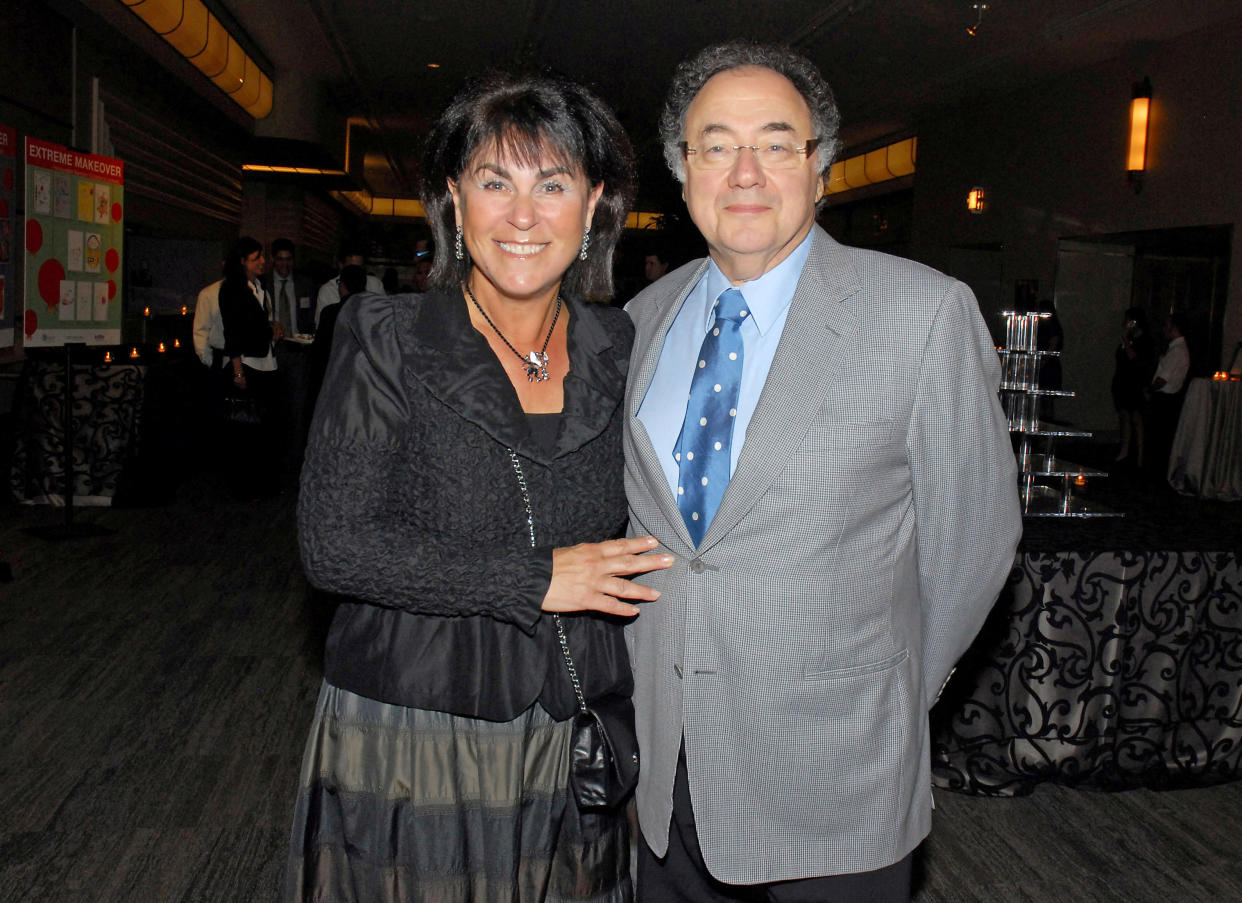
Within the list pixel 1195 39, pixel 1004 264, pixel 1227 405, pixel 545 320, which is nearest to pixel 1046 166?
pixel 1004 264

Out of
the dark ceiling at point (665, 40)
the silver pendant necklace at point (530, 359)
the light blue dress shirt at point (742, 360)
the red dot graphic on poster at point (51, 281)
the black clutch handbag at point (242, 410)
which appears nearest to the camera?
the light blue dress shirt at point (742, 360)

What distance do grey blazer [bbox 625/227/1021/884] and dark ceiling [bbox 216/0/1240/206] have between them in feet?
22.8

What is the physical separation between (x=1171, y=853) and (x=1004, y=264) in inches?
415

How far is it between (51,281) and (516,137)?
4.92 meters

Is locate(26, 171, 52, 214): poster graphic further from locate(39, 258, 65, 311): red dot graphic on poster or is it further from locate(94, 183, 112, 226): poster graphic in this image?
locate(94, 183, 112, 226): poster graphic

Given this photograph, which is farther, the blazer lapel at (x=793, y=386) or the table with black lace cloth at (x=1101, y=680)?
the table with black lace cloth at (x=1101, y=680)

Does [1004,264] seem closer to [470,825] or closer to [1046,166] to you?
[1046,166]

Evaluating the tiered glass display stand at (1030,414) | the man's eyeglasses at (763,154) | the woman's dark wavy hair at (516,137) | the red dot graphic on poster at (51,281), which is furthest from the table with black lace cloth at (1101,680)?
the red dot graphic on poster at (51,281)

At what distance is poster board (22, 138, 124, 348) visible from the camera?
214 inches

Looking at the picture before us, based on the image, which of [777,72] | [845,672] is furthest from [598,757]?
[777,72]

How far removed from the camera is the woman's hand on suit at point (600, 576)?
1517mm

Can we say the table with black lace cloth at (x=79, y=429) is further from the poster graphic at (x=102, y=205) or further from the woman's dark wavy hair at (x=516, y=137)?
the woman's dark wavy hair at (x=516, y=137)

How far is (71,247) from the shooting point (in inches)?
228

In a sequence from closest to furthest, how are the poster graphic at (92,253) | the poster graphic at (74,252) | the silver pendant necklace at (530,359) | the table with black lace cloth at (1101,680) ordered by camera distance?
the silver pendant necklace at (530,359) → the table with black lace cloth at (1101,680) → the poster graphic at (74,252) → the poster graphic at (92,253)
